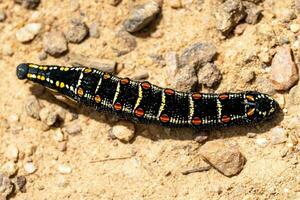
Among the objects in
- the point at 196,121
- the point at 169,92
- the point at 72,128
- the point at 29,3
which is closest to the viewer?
the point at 196,121

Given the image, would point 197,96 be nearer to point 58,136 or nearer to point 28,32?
point 58,136

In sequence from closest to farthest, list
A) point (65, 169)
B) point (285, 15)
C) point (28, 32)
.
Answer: point (285, 15) < point (65, 169) < point (28, 32)

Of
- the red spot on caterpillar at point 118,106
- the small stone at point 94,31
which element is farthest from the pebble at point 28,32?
the red spot on caterpillar at point 118,106

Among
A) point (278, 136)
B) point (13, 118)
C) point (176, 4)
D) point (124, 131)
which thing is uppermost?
point (176, 4)

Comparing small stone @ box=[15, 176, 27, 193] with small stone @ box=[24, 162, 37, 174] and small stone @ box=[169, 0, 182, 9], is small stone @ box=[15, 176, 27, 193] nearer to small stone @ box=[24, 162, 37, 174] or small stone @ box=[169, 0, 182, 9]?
small stone @ box=[24, 162, 37, 174]

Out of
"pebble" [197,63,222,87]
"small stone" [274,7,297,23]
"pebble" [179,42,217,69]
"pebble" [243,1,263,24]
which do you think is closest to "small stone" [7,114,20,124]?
"pebble" [179,42,217,69]

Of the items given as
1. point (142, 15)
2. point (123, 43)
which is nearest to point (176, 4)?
point (142, 15)

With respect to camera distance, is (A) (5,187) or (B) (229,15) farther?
(A) (5,187)
